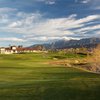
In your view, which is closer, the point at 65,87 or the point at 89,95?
the point at 89,95

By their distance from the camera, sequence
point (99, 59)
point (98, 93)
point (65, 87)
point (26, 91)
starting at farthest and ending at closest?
1. point (99, 59)
2. point (65, 87)
3. point (26, 91)
4. point (98, 93)

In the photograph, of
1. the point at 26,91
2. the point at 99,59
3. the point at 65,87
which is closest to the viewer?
the point at 26,91

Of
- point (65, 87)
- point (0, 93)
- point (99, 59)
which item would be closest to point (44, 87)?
point (65, 87)

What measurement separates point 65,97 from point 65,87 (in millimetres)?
4669

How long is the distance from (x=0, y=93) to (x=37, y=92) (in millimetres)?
3410

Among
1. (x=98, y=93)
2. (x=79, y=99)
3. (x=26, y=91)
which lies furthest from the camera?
(x=26, y=91)

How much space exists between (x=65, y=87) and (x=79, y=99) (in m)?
5.42

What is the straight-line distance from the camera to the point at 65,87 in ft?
96.1

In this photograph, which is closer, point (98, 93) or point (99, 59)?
point (98, 93)

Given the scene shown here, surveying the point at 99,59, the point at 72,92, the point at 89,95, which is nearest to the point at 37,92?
the point at 72,92

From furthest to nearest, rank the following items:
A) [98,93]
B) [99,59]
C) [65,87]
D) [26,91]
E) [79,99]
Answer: [99,59], [65,87], [26,91], [98,93], [79,99]

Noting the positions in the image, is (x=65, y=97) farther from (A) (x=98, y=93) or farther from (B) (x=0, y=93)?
(B) (x=0, y=93)

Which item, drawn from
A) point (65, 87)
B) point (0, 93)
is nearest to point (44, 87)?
point (65, 87)

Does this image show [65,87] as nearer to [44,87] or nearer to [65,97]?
[44,87]
